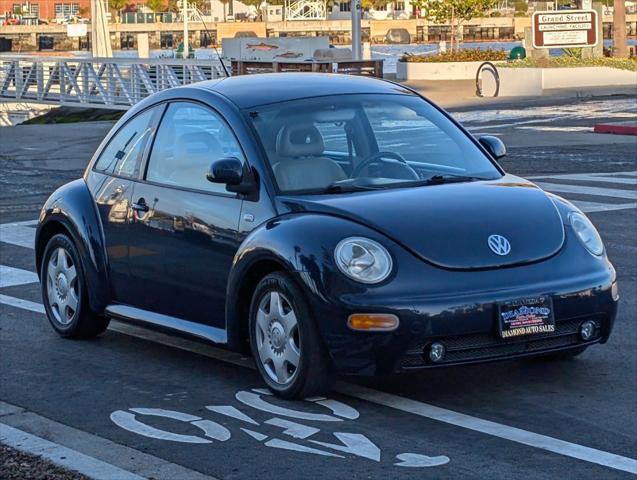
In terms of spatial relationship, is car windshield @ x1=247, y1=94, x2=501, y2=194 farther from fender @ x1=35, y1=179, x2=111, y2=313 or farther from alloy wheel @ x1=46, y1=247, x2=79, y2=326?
alloy wheel @ x1=46, y1=247, x2=79, y2=326

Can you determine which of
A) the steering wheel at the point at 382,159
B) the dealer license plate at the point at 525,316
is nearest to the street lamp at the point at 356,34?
the steering wheel at the point at 382,159

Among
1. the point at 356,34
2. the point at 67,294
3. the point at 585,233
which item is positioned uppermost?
the point at 585,233

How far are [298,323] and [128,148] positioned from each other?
227 centimetres

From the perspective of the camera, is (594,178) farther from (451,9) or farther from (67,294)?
(451,9)

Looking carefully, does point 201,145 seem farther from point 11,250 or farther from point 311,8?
point 311,8

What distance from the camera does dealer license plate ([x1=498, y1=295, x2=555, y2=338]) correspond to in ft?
22.0

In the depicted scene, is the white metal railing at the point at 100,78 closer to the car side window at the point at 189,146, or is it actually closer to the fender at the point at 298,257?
the car side window at the point at 189,146

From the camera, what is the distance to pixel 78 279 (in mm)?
8641

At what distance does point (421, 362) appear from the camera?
669 cm

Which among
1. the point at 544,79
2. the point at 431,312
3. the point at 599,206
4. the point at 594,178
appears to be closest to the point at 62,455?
the point at 431,312

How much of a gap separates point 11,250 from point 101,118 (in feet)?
91.2

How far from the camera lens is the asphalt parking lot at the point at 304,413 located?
604 cm

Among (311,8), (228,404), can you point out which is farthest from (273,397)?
(311,8)

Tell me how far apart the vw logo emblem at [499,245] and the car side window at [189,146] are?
4.95 feet
